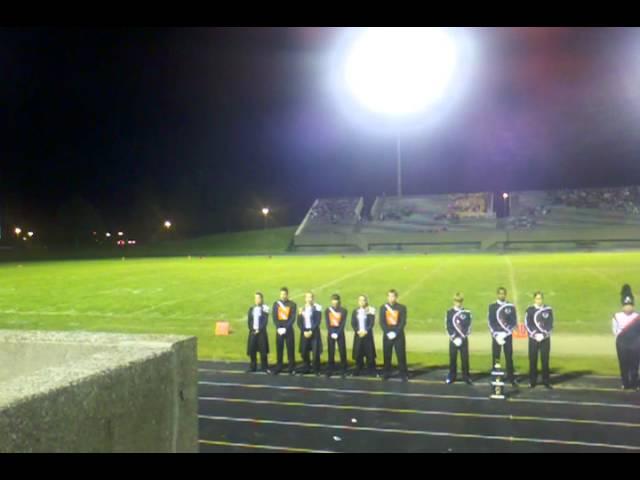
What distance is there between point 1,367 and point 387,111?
128 ft

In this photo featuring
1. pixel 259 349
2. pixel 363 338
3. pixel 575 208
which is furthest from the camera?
pixel 575 208

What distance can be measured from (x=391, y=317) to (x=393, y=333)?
303mm

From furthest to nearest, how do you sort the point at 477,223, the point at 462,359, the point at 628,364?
the point at 477,223 < the point at 462,359 < the point at 628,364

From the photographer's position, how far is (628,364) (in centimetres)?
1015

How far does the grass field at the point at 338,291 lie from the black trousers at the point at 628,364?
125cm

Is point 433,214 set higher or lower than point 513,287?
higher

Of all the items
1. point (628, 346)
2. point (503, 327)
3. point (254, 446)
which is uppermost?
point (503, 327)

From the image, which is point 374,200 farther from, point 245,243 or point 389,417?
point 389,417

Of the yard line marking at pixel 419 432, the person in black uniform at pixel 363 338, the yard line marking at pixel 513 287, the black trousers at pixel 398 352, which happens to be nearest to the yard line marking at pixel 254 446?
the yard line marking at pixel 419 432

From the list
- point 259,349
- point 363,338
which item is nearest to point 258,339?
point 259,349

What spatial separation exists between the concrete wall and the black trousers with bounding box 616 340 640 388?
9194 mm

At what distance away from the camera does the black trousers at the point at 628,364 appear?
10.1m

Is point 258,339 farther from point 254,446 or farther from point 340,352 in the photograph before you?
point 254,446

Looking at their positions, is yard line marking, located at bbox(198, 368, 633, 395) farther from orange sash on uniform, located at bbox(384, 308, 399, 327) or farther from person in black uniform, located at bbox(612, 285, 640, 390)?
orange sash on uniform, located at bbox(384, 308, 399, 327)
